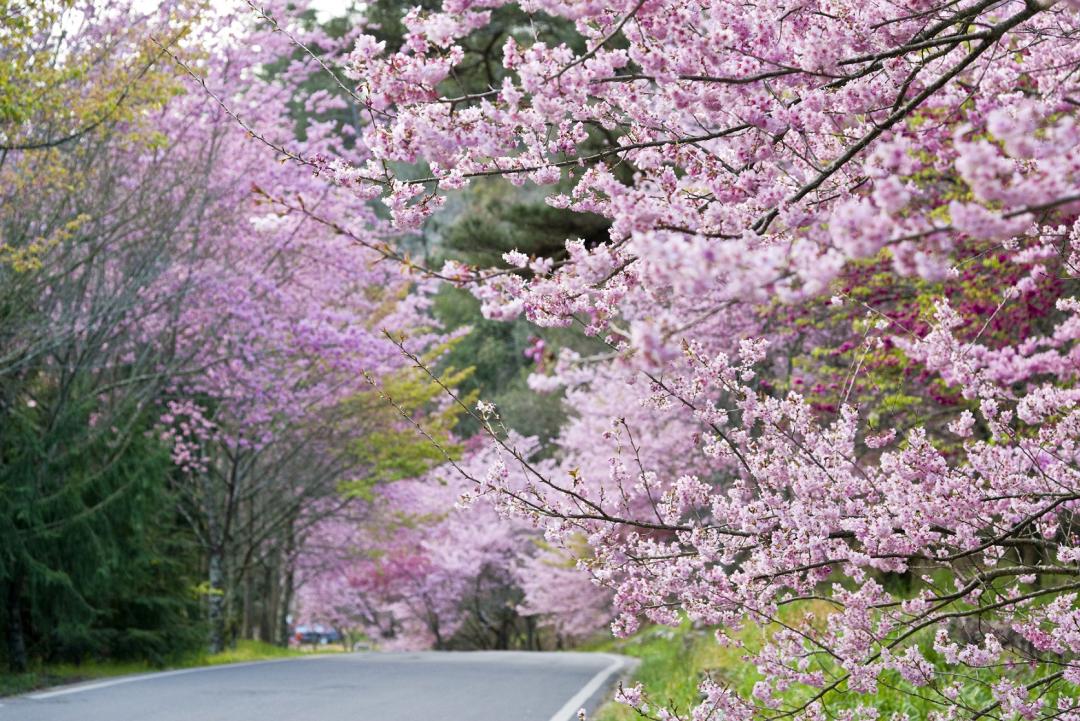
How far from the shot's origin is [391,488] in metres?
23.8

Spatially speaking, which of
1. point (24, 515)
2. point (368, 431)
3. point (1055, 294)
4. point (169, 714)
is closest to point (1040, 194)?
point (169, 714)

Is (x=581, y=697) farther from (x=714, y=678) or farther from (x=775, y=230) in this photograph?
(x=775, y=230)

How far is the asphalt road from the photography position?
27.5ft

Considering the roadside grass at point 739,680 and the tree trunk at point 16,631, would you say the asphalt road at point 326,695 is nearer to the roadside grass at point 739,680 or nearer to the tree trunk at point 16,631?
the roadside grass at point 739,680

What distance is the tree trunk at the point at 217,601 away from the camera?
60.2 feet

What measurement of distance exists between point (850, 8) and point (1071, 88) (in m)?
0.84

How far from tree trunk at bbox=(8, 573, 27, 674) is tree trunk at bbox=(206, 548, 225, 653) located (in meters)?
6.13

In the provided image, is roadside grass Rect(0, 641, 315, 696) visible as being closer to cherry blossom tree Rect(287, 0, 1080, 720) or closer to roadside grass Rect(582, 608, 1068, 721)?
roadside grass Rect(582, 608, 1068, 721)

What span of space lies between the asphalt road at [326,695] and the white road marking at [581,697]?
1 centimetres

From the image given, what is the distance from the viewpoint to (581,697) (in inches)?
405

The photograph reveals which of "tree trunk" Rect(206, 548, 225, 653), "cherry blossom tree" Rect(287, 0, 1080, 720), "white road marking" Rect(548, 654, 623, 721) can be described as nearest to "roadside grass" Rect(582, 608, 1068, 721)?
"white road marking" Rect(548, 654, 623, 721)

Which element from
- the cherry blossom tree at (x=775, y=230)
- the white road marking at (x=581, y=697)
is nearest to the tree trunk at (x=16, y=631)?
the white road marking at (x=581, y=697)

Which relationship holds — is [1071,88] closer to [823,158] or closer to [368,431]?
[823,158]

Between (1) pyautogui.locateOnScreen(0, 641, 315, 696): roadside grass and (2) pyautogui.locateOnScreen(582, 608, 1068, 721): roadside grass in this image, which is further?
(1) pyautogui.locateOnScreen(0, 641, 315, 696): roadside grass
